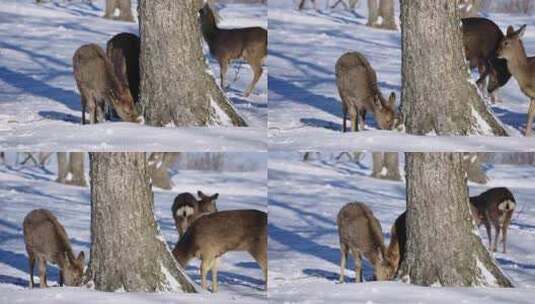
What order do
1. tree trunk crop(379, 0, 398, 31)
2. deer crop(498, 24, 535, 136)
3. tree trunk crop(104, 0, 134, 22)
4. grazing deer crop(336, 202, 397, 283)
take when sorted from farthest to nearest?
tree trunk crop(379, 0, 398, 31) → tree trunk crop(104, 0, 134, 22) → deer crop(498, 24, 535, 136) → grazing deer crop(336, 202, 397, 283)

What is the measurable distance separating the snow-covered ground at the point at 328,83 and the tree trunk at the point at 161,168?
734mm

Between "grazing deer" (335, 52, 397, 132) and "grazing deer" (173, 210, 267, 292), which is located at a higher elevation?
"grazing deer" (335, 52, 397, 132)

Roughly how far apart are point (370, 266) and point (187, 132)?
1.56m

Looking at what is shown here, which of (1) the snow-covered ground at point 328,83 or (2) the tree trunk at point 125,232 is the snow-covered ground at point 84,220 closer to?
(2) the tree trunk at point 125,232

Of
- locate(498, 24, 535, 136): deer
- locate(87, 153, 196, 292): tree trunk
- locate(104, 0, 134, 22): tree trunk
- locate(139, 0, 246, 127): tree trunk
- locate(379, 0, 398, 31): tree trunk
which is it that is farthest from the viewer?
locate(379, 0, 398, 31): tree trunk

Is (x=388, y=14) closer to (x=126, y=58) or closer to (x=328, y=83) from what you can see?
(x=328, y=83)

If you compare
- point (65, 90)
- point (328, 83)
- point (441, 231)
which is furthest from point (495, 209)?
point (65, 90)

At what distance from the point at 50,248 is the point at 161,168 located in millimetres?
978

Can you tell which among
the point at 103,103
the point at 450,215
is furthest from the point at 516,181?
the point at 103,103

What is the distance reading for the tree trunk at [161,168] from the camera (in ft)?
36.7

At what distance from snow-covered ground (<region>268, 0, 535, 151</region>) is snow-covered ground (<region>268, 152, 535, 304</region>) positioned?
1.00 ft

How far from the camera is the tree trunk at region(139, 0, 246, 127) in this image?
10867 millimetres

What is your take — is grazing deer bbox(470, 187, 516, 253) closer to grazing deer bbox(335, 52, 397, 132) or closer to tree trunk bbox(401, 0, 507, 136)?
tree trunk bbox(401, 0, 507, 136)

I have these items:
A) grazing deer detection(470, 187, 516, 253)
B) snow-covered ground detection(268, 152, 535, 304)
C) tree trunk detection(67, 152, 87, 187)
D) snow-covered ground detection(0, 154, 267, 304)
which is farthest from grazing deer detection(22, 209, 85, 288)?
grazing deer detection(470, 187, 516, 253)
